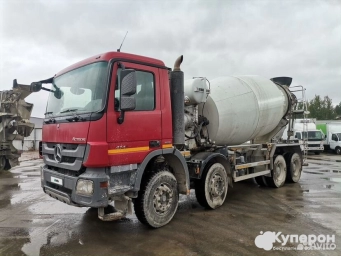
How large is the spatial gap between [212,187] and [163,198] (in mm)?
1485

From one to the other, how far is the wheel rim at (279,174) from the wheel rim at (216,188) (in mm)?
3068

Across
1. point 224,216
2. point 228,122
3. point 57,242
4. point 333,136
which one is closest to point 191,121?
point 228,122

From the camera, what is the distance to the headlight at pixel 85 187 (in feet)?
12.5

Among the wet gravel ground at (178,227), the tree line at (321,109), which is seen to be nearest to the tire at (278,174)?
the wet gravel ground at (178,227)

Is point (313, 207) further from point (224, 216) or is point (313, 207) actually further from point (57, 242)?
point (57, 242)

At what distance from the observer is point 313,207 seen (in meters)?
6.28

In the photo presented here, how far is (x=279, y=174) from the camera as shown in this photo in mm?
8602

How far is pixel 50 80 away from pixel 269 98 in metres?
5.80

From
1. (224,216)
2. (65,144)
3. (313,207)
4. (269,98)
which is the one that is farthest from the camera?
(269,98)

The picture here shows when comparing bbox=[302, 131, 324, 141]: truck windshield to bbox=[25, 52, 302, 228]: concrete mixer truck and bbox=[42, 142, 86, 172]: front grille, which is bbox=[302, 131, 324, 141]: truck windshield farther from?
bbox=[42, 142, 86, 172]: front grille

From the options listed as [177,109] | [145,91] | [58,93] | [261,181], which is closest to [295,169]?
[261,181]

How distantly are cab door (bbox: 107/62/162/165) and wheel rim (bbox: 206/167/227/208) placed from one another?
5.86 ft

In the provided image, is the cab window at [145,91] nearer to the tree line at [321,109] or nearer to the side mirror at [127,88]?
the side mirror at [127,88]

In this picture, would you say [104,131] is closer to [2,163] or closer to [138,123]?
[138,123]
